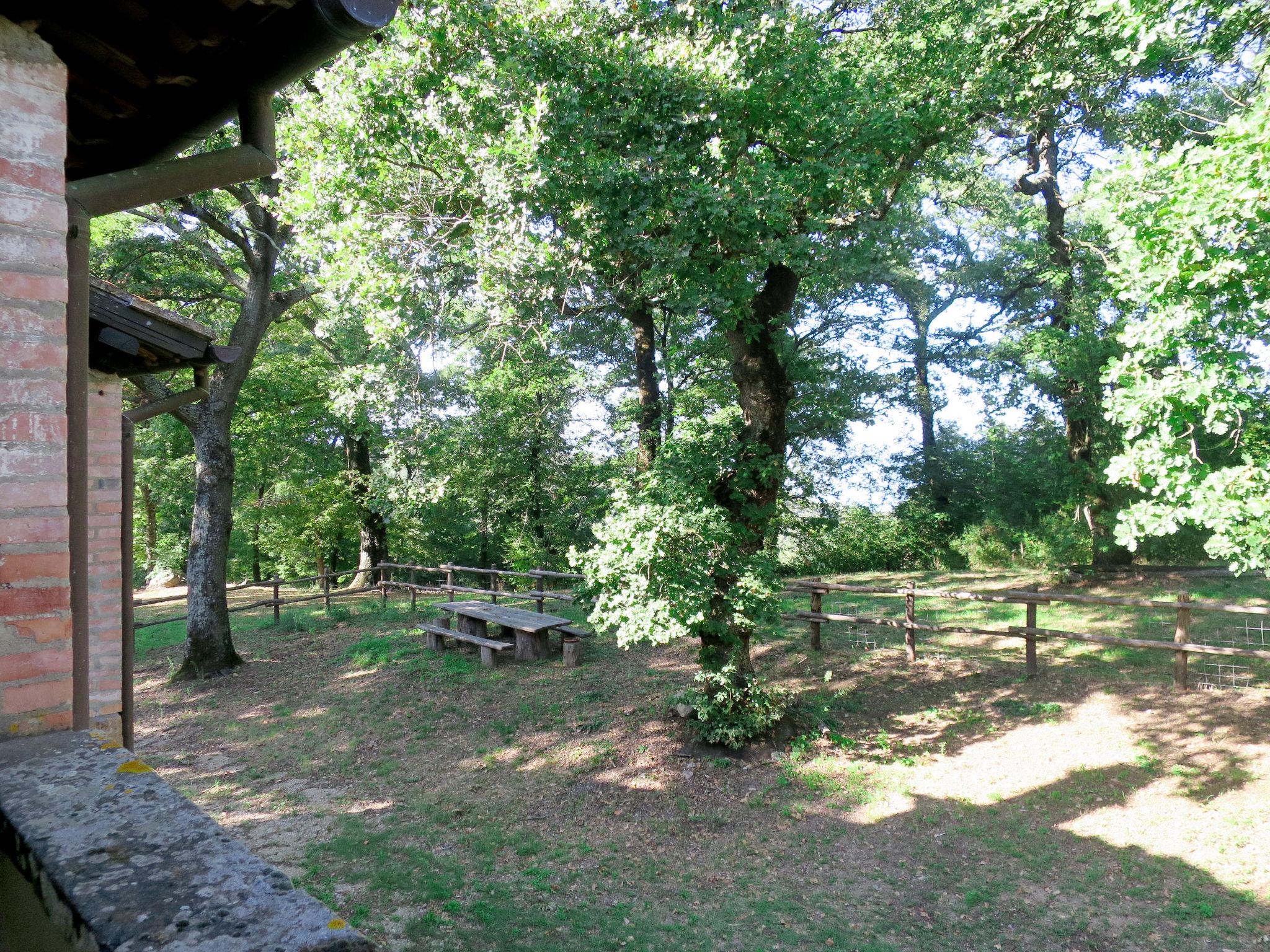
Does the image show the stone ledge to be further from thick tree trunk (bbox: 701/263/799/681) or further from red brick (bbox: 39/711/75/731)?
thick tree trunk (bbox: 701/263/799/681)

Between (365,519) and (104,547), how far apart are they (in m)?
14.9

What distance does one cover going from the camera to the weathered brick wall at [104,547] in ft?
16.1

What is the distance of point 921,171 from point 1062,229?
8.48m

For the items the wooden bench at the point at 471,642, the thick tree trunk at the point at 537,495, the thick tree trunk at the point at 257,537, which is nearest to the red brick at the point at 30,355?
the wooden bench at the point at 471,642

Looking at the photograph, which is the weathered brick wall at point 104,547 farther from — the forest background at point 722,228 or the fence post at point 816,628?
the fence post at point 816,628

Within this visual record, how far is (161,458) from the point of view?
19.5m

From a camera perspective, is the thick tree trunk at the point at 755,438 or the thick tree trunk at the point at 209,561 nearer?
the thick tree trunk at the point at 755,438

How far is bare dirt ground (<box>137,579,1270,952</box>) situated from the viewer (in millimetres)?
4824

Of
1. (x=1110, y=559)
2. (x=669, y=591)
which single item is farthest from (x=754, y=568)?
(x=1110, y=559)

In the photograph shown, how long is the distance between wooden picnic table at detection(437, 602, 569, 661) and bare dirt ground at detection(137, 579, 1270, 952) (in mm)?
558

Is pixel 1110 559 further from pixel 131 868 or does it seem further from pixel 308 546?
pixel 308 546

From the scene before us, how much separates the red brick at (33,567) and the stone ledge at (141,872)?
1.76ft

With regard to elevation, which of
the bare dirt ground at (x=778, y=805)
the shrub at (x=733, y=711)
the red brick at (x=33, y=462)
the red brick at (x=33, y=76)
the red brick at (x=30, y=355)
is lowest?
the bare dirt ground at (x=778, y=805)

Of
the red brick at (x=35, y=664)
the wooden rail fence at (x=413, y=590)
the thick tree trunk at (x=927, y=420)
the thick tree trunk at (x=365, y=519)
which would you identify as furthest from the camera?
the thick tree trunk at (x=927, y=420)
